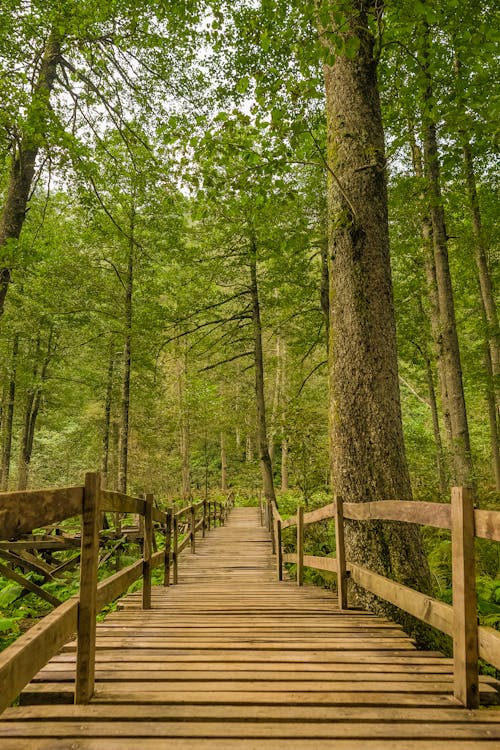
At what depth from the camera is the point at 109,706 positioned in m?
2.23

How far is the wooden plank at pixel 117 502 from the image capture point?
291cm

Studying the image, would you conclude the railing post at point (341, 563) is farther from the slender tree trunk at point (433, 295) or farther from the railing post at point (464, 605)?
the slender tree trunk at point (433, 295)

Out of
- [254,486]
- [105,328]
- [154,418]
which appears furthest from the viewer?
[254,486]

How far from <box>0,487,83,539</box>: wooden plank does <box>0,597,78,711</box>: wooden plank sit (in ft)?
1.51

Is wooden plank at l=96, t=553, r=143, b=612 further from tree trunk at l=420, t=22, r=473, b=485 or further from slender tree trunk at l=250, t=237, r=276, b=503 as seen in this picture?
slender tree trunk at l=250, t=237, r=276, b=503

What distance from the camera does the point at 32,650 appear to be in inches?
74.7

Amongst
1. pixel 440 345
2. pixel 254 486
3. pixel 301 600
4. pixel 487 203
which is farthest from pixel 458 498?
pixel 254 486

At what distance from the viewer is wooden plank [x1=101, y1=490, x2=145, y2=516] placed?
291 cm

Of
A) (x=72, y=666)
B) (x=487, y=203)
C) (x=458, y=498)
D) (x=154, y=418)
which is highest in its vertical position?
(x=487, y=203)

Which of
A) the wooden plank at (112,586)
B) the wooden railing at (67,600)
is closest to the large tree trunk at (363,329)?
the wooden plank at (112,586)

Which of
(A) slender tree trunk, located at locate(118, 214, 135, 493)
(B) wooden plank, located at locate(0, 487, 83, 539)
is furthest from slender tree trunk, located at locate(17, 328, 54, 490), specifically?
(B) wooden plank, located at locate(0, 487, 83, 539)

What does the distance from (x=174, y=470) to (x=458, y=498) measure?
100 ft

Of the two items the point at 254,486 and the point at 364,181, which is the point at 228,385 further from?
the point at 364,181

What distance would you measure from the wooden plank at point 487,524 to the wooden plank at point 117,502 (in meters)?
2.12
